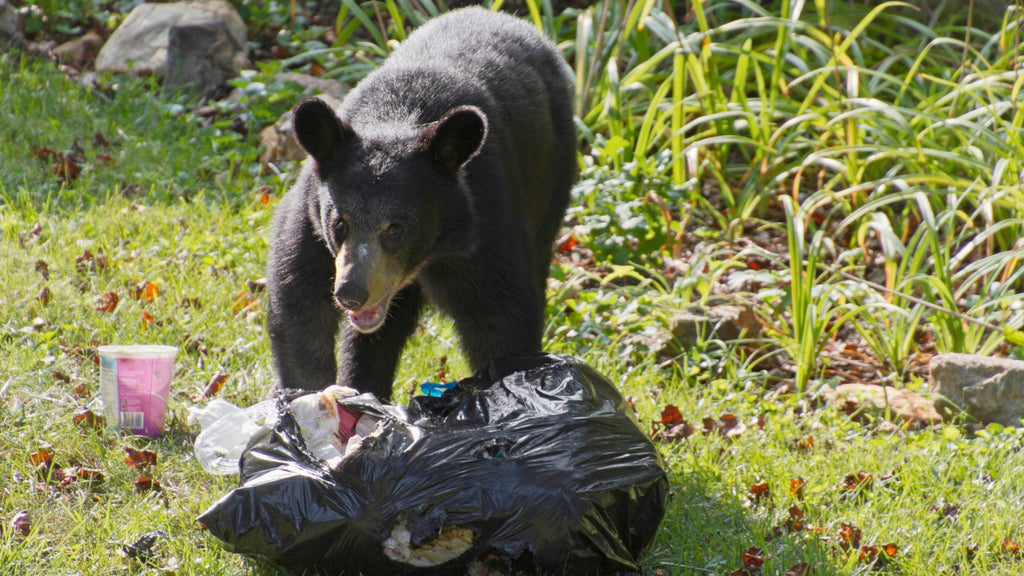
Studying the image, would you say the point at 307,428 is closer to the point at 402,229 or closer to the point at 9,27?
the point at 402,229

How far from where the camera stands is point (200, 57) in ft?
23.0

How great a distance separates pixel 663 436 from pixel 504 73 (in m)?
1.48

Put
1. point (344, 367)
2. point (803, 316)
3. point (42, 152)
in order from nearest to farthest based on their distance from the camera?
point (344, 367)
point (803, 316)
point (42, 152)

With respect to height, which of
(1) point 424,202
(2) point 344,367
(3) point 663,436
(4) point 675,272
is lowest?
(4) point 675,272

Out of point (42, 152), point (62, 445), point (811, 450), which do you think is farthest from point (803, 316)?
point (42, 152)

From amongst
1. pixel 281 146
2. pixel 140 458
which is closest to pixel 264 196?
pixel 281 146

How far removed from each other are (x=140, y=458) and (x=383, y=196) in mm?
1109

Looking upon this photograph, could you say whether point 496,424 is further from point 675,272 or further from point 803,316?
point 675,272

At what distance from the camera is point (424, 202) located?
3.01 m

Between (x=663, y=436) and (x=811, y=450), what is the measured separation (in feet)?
1.82

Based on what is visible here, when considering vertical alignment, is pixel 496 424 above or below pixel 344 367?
above

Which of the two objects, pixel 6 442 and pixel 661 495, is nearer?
pixel 661 495

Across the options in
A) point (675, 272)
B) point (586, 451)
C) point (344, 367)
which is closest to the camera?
point (586, 451)

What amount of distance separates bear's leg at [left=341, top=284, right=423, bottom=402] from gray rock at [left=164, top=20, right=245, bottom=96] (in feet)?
13.5
